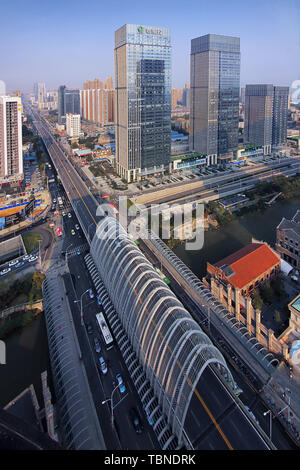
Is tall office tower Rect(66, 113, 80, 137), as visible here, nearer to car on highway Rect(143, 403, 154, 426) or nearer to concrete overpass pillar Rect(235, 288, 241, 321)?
concrete overpass pillar Rect(235, 288, 241, 321)

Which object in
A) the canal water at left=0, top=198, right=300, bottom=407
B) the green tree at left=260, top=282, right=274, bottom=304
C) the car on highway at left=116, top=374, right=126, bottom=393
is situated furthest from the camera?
the green tree at left=260, top=282, right=274, bottom=304

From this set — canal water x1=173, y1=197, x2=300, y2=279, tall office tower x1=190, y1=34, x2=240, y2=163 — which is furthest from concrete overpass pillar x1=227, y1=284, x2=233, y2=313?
tall office tower x1=190, y1=34, x2=240, y2=163

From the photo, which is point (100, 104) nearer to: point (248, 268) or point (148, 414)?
point (248, 268)

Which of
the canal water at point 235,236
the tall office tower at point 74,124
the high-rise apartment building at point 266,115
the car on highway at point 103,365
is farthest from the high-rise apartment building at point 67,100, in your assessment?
the car on highway at point 103,365

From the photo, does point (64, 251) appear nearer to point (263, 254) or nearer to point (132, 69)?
point (263, 254)

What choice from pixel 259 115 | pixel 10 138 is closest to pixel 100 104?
pixel 259 115

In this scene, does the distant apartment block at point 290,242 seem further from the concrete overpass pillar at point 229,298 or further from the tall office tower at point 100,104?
the tall office tower at point 100,104
